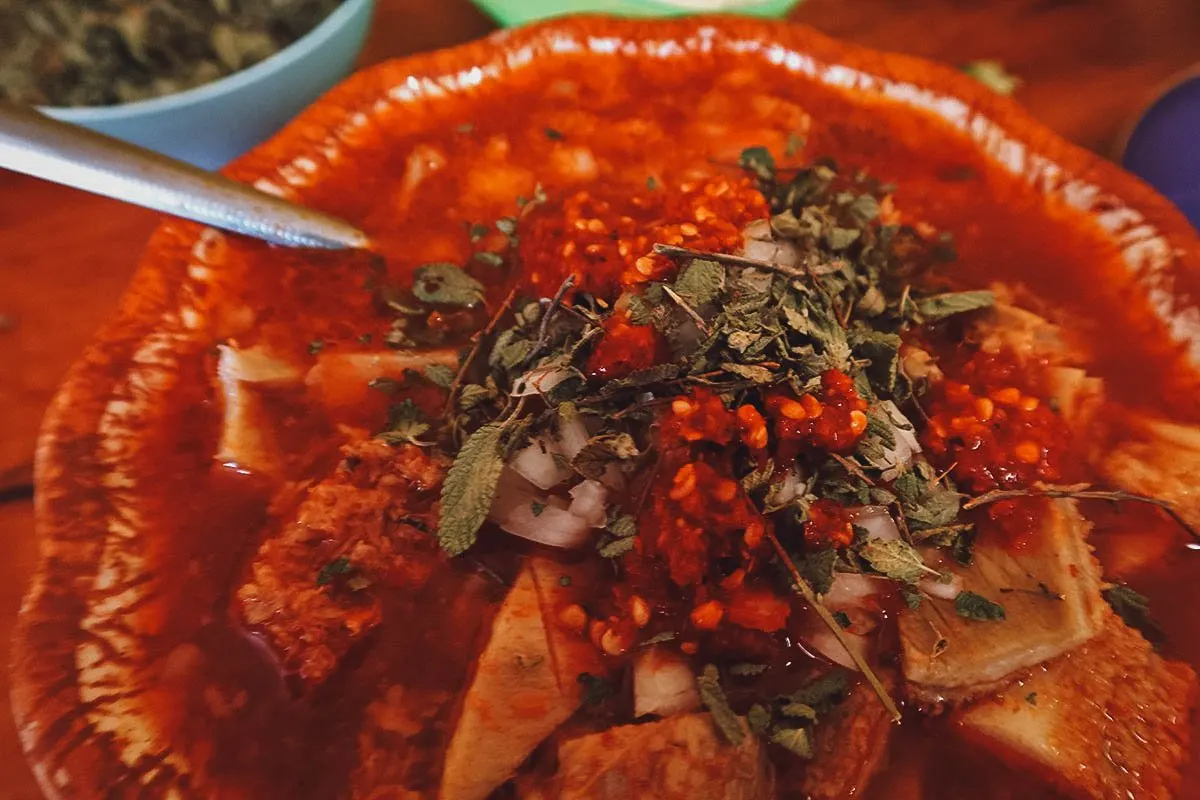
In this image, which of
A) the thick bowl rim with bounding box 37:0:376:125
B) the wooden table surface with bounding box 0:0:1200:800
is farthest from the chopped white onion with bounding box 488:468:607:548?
the thick bowl rim with bounding box 37:0:376:125

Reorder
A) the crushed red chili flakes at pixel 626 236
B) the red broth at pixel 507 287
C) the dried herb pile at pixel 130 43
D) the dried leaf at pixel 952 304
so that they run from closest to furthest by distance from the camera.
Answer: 1. the red broth at pixel 507 287
2. the crushed red chili flakes at pixel 626 236
3. the dried leaf at pixel 952 304
4. the dried herb pile at pixel 130 43

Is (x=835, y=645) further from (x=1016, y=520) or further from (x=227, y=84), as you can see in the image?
(x=227, y=84)

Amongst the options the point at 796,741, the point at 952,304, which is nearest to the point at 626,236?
the point at 952,304

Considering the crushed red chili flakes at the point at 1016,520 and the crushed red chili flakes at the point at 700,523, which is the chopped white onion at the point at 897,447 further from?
the crushed red chili flakes at the point at 700,523

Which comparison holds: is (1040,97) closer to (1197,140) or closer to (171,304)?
(1197,140)

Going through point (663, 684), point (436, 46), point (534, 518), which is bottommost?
point (663, 684)

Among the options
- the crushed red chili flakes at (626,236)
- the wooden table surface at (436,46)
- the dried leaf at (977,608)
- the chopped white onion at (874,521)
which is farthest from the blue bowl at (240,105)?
the dried leaf at (977,608)

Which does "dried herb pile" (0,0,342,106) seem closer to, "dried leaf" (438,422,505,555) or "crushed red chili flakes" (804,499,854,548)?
"dried leaf" (438,422,505,555)

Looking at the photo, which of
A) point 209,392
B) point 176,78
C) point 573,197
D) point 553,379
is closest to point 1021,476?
point 553,379
